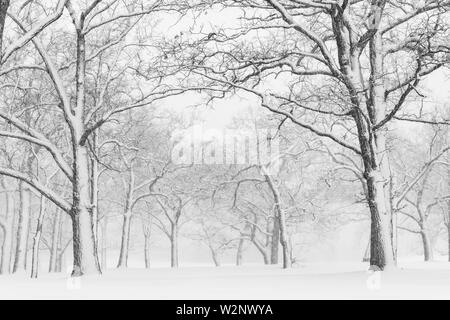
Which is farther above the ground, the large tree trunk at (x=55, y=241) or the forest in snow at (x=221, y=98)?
the forest in snow at (x=221, y=98)

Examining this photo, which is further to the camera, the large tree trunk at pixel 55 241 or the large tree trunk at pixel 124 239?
the large tree trunk at pixel 55 241

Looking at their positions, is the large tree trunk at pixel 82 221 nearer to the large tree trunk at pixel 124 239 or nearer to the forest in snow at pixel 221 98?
the forest in snow at pixel 221 98

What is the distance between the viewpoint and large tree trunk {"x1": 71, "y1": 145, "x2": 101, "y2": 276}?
49.5 feet

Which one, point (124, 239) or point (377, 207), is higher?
point (377, 207)

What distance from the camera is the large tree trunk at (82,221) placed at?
15.1 metres

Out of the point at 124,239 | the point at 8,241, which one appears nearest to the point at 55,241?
the point at 8,241

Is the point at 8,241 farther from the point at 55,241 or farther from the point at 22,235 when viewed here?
the point at 55,241

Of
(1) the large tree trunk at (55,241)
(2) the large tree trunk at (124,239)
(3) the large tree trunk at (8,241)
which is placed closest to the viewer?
(3) the large tree trunk at (8,241)

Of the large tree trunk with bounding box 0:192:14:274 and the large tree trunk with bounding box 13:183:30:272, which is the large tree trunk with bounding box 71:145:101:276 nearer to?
the large tree trunk with bounding box 13:183:30:272

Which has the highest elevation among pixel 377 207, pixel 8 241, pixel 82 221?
pixel 377 207

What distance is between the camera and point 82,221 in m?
15.1

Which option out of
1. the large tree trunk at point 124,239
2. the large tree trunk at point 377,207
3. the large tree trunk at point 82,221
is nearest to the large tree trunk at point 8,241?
the large tree trunk at point 124,239

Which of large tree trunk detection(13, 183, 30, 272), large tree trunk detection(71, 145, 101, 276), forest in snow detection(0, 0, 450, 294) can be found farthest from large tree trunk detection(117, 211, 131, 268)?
large tree trunk detection(71, 145, 101, 276)
